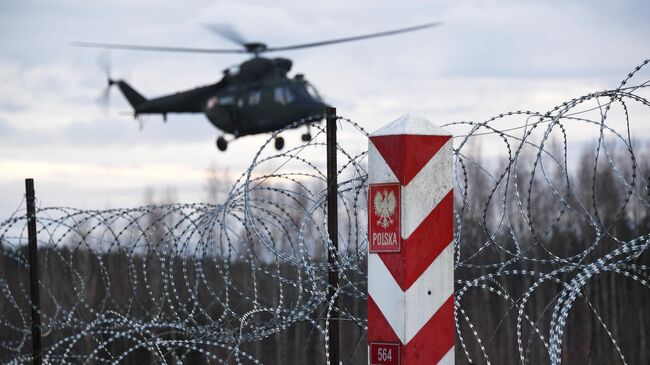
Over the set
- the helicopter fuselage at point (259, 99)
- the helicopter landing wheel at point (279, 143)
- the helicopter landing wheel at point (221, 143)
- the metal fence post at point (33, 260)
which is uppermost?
the helicopter fuselage at point (259, 99)

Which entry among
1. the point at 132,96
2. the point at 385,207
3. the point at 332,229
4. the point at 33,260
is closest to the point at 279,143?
the point at 132,96

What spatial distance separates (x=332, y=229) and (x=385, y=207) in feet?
8.57

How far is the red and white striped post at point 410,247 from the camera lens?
528cm

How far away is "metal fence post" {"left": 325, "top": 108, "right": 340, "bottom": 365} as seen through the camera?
7805 mm

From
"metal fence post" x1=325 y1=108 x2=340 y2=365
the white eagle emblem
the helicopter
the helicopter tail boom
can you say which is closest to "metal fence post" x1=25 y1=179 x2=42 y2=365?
"metal fence post" x1=325 y1=108 x2=340 y2=365

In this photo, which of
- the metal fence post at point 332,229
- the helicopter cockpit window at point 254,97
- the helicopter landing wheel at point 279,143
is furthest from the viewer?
the helicopter cockpit window at point 254,97

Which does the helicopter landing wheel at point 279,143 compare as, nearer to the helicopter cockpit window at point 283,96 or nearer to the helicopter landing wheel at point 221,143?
the helicopter cockpit window at point 283,96

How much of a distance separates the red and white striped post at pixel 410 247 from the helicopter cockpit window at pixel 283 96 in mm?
33935

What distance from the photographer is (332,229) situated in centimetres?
797

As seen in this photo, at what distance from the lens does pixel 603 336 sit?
43438mm

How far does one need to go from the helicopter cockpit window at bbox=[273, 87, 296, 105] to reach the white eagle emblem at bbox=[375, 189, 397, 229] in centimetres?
3397

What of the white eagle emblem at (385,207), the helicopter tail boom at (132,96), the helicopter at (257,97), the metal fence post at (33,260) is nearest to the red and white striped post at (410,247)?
the white eagle emblem at (385,207)

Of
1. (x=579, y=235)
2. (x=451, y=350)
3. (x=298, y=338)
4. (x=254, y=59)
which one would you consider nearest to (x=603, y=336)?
(x=579, y=235)

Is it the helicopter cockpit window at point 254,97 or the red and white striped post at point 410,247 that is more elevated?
the helicopter cockpit window at point 254,97
